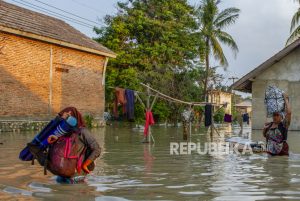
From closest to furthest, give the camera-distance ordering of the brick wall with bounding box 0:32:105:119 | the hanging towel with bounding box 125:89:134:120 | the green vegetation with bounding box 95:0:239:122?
the hanging towel with bounding box 125:89:134:120, the brick wall with bounding box 0:32:105:119, the green vegetation with bounding box 95:0:239:122

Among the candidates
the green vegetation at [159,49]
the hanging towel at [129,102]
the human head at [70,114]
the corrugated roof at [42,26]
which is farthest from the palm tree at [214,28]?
the human head at [70,114]

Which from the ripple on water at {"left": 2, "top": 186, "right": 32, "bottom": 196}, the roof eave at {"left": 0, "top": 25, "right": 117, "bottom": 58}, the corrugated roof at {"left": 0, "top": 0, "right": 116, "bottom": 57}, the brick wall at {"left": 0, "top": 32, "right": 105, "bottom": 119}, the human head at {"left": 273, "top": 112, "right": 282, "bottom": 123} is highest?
the corrugated roof at {"left": 0, "top": 0, "right": 116, "bottom": 57}

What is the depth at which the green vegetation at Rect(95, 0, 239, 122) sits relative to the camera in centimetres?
3377

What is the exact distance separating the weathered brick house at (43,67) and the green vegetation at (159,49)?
609 centimetres

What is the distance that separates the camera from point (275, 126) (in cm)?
1039

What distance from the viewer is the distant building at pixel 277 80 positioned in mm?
24062

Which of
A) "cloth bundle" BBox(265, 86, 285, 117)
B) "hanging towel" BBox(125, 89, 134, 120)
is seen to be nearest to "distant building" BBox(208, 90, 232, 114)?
"hanging towel" BBox(125, 89, 134, 120)

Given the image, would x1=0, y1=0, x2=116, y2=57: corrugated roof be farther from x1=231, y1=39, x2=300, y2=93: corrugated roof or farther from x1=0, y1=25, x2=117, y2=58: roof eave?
x1=231, y1=39, x2=300, y2=93: corrugated roof

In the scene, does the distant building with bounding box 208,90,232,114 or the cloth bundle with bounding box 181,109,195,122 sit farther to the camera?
the distant building with bounding box 208,90,232,114

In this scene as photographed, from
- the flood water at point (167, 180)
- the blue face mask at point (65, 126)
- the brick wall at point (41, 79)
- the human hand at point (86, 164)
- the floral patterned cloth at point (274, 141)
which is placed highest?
the brick wall at point (41, 79)

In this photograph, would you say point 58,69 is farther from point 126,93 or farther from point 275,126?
point 275,126

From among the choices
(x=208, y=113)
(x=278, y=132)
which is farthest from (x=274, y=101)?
Answer: (x=208, y=113)

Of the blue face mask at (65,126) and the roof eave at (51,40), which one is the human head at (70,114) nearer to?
the blue face mask at (65,126)

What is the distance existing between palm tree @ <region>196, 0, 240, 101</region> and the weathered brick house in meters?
14.3
